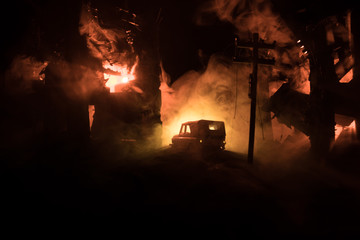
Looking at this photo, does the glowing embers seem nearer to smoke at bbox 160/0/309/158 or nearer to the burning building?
the burning building

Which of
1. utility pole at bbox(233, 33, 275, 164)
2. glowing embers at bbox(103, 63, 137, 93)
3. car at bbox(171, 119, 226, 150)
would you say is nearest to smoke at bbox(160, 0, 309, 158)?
car at bbox(171, 119, 226, 150)

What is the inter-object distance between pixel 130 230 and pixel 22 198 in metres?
3.67

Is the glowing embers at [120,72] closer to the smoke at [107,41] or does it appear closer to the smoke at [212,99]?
the smoke at [107,41]

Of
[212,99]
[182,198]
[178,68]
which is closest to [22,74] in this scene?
[178,68]

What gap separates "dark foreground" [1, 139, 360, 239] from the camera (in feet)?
16.5

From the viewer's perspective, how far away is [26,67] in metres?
15.5

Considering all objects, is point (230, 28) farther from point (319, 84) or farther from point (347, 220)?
point (347, 220)

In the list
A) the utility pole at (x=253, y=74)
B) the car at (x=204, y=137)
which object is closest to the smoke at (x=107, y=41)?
the car at (x=204, y=137)

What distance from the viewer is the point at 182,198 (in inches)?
260

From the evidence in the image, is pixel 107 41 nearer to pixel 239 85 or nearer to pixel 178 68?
pixel 178 68

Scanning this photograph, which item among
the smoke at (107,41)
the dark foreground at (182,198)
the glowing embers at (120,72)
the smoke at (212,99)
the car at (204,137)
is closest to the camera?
the dark foreground at (182,198)

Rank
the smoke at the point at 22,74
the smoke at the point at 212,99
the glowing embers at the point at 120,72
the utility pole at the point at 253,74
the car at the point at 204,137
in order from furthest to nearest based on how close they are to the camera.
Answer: the smoke at the point at 212,99 < the glowing embers at the point at 120,72 < the smoke at the point at 22,74 < the car at the point at 204,137 < the utility pole at the point at 253,74

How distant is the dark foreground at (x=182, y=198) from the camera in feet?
16.5

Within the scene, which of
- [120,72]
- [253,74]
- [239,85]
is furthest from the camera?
[239,85]
